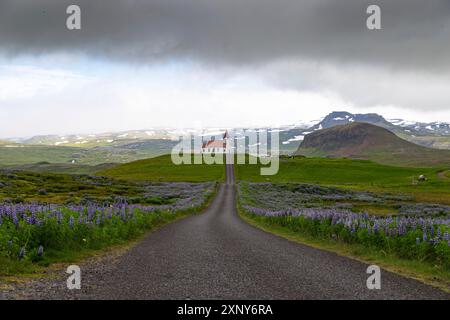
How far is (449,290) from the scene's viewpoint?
9.95 metres

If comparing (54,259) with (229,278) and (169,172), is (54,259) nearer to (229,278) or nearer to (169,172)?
(229,278)

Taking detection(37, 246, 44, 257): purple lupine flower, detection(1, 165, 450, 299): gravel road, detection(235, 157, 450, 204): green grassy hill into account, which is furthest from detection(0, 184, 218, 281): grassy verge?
detection(235, 157, 450, 204): green grassy hill

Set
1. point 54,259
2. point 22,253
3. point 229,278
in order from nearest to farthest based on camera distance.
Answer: point 229,278 → point 22,253 → point 54,259

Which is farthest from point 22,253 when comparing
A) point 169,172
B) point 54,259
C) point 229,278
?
point 169,172

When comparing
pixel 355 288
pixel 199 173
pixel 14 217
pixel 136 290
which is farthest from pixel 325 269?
pixel 199 173

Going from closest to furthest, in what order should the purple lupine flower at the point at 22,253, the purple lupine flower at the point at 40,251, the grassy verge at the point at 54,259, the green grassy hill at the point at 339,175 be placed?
the grassy verge at the point at 54,259 → the purple lupine flower at the point at 22,253 → the purple lupine flower at the point at 40,251 → the green grassy hill at the point at 339,175

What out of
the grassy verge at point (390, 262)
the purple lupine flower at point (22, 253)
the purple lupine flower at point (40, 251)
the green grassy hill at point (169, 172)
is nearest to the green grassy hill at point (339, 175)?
the green grassy hill at point (169, 172)

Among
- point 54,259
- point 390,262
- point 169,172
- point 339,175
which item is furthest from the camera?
point 169,172

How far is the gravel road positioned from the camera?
9148mm

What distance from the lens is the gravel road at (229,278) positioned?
9.15 meters

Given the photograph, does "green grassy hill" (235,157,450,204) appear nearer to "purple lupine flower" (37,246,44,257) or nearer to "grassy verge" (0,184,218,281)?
"grassy verge" (0,184,218,281)

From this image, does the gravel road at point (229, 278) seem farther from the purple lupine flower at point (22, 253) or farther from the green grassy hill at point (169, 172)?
the green grassy hill at point (169, 172)

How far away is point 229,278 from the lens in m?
11.0

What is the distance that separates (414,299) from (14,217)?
12.4 m
